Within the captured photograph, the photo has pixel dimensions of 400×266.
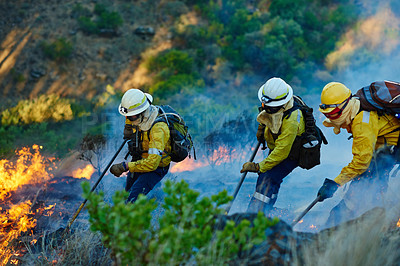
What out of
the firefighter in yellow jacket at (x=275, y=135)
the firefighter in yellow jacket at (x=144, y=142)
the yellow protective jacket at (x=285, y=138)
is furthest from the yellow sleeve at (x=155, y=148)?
the yellow protective jacket at (x=285, y=138)

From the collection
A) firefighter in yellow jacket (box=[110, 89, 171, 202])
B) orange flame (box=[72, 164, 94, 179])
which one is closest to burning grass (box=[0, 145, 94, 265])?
orange flame (box=[72, 164, 94, 179])

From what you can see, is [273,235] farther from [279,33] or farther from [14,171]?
[279,33]

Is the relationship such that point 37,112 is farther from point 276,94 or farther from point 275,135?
point 276,94

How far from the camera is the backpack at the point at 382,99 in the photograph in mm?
3992

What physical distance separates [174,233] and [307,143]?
2.30 m

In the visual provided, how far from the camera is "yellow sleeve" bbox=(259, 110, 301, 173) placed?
424cm

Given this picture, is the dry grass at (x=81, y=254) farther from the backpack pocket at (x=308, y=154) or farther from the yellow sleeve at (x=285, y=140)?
the backpack pocket at (x=308, y=154)

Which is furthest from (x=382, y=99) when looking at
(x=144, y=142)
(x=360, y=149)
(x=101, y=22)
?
(x=101, y=22)

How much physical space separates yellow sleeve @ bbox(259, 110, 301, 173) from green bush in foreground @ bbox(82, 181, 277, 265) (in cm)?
159

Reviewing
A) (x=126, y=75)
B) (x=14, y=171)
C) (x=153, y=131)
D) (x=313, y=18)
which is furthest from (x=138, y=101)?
(x=313, y=18)

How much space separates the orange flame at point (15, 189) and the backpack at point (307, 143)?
3.38m

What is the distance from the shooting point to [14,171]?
7.12 m

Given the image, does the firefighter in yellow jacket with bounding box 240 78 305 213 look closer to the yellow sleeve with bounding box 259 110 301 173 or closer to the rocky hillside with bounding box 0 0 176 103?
the yellow sleeve with bounding box 259 110 301 173

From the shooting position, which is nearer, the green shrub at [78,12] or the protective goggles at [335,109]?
the protective goggles at [335,109]
